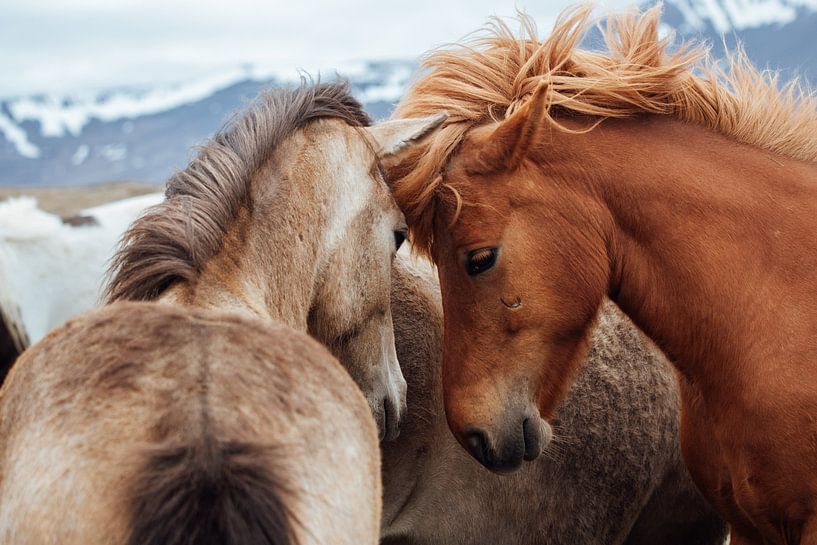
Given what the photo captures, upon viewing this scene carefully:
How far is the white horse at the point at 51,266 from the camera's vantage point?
823cm

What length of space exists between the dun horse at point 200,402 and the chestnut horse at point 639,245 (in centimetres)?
68

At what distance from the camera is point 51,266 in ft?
28.2

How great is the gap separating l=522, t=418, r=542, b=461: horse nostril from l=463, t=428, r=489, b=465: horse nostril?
0.50 ft

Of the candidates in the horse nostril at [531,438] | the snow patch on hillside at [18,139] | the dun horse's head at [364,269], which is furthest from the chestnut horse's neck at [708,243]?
the snow patch on hillside at [18,139]

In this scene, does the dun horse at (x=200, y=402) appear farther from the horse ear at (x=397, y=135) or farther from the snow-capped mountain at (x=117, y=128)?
the snow-capped mountain at (x=117, y=128)

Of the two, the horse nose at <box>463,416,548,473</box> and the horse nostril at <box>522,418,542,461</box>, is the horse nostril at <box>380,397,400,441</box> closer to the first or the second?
the horse nose at <box>463,416,548,473</box>

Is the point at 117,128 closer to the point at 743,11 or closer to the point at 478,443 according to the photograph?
the point at 743,11

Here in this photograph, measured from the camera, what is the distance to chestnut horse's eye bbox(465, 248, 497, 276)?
3244 millimetres

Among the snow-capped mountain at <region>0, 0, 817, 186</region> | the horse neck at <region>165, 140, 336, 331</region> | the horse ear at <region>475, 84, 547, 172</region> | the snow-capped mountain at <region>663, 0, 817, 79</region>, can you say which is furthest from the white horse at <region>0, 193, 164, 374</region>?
the snow-capped mountain at <region>0, 0, 817, 186</region>

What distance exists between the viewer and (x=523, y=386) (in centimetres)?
328

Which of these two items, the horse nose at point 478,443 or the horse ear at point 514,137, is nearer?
the horse ear at point 514,137

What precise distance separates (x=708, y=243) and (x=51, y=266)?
7097 millimetres

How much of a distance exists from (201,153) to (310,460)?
1562mm

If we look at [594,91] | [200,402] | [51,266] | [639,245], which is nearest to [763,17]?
[51,266]
